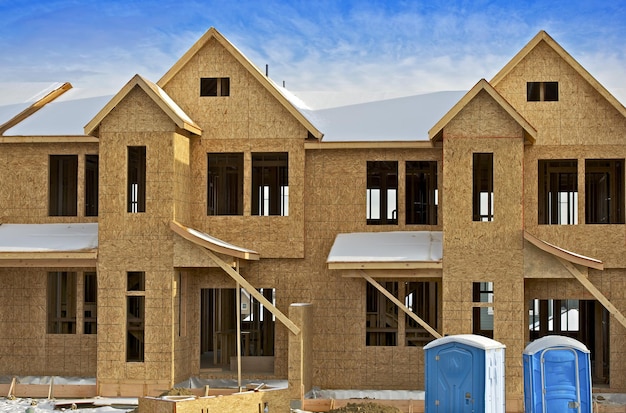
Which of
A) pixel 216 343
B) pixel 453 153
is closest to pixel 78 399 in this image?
pixel 216 343

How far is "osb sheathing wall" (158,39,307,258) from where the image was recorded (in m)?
28.0

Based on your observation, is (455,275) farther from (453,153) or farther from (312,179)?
(312,179)

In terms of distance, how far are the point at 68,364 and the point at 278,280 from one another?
6536mm

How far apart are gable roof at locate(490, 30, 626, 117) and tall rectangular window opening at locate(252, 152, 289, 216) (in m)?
6.55

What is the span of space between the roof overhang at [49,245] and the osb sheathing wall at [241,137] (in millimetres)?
3106

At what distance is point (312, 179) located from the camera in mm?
28094

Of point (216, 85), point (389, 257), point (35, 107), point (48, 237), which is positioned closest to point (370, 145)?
point (389, 257)

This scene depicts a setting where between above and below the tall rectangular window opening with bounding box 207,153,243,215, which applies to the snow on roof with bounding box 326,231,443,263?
below

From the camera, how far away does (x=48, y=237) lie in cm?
2759

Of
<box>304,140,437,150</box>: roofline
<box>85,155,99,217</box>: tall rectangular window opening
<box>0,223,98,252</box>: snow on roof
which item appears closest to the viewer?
<box>0,223,98,252</box>: snow on roof

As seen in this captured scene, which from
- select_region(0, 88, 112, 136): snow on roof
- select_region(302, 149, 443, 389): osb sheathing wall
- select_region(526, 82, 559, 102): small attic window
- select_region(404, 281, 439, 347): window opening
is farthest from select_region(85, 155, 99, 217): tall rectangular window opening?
select_region(526, 82, 559, 102): small attic window

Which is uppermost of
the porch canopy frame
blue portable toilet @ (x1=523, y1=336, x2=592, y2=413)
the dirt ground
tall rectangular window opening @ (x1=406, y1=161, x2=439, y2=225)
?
tall rectangular window opening @ (x1=406, y1=161, x2=439, y2=225)

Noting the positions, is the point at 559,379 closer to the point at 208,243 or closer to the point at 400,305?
the point at 400,305

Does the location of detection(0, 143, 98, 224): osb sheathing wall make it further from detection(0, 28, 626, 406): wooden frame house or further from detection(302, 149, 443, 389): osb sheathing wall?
detection(302, 149, 443, 389): osb sheathing wall
